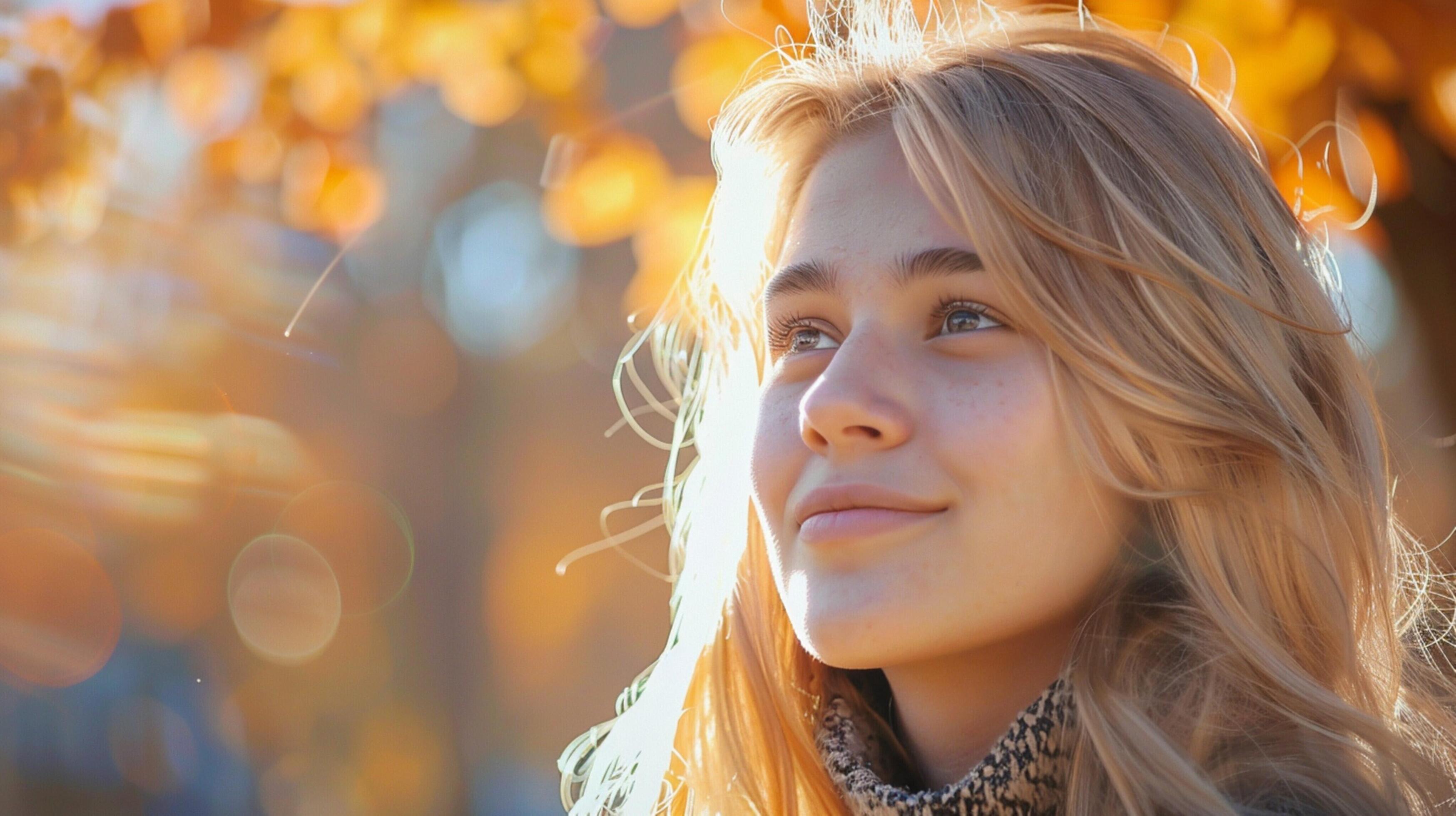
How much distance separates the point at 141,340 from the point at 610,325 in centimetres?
195

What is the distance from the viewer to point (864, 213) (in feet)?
5.80

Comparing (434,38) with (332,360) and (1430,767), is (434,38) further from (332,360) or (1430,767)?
(1430,767)

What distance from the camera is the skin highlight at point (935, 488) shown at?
1.55m

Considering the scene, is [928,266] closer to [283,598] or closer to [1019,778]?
[1019,778]

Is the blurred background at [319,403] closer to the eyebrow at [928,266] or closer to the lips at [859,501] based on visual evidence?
the eyebrow at [928,266]

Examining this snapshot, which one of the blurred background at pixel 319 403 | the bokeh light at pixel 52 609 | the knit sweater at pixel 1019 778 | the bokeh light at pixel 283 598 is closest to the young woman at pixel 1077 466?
the knit sweater at pixel 1019 778

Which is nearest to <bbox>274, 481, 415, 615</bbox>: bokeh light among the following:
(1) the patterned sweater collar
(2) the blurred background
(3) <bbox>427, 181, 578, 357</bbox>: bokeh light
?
(2) the blurred background

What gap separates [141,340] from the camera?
4707mm

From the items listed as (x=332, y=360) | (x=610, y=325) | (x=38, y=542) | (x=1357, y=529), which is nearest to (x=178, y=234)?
(x=332, y=360)

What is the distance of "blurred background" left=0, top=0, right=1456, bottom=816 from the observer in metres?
4.14

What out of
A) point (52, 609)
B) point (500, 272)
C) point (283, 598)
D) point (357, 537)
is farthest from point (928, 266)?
point (52, 609)

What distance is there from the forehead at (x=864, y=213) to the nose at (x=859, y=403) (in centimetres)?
15

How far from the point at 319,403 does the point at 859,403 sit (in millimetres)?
3486

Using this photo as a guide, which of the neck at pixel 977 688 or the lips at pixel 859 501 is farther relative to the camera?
the neck at pixel 977 688
